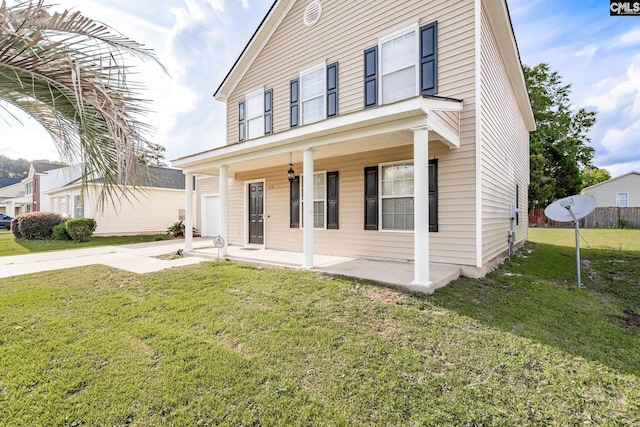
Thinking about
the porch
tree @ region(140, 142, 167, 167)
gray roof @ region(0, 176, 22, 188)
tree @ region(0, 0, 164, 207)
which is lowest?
the porch

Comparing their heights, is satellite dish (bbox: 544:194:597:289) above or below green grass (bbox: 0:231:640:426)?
above

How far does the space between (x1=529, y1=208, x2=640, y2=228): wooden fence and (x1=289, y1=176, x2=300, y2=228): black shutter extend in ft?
71.1

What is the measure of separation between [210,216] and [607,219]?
26787 millimetres

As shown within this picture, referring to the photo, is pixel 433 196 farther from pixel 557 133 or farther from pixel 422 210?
pixel 557 133

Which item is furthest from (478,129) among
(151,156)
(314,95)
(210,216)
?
(210,216)

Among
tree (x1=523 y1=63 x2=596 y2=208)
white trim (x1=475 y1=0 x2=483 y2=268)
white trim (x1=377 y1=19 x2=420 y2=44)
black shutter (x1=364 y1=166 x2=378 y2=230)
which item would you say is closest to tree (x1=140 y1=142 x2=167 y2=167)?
black shutter (x1=364 y1=166 x2=378 y2=230)

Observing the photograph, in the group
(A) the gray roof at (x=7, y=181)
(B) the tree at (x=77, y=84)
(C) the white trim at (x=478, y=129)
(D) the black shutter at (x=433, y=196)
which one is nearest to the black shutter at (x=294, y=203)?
(D) the black shutter at (x=433, y=196)

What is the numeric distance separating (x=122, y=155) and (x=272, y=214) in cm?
670

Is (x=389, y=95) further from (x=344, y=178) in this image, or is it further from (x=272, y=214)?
(x=272, y=214)

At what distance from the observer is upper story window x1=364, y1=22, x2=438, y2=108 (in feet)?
20.3

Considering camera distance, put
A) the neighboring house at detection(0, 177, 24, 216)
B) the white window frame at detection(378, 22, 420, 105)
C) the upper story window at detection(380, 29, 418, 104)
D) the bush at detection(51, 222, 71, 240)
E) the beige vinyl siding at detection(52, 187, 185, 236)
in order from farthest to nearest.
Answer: the neighboring house at detection(0, 177, 24, 216)
the beige vinyl siding at detection(52, 187, 185, 236)
the bush at detection(51, 222, 71, 240)
the upper story window at detection(380, 29, 418, 104)
the white window frame at detection(378, 22, 420, 105)

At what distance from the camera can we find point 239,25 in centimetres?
1027

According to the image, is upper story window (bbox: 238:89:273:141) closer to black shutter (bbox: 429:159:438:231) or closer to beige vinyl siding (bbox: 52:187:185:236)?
black shutter (bbox: 429:159:438:231)

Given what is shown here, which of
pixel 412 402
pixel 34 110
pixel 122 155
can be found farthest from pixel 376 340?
pixel 34 110
